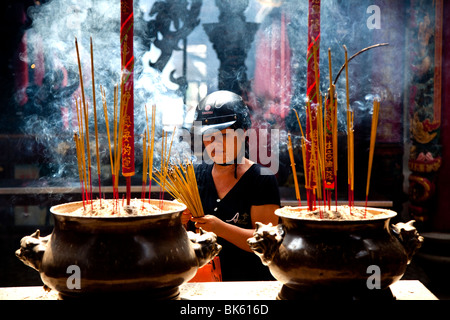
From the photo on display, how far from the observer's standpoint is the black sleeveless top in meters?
1.97

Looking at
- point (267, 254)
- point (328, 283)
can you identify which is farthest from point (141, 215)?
point (328, 283)

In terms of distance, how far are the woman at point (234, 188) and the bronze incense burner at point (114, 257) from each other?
0.88m

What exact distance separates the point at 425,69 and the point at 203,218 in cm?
312

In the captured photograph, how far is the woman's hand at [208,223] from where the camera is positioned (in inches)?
65.0

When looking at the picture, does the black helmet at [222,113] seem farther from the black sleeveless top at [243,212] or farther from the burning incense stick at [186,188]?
the burning incense stick at [186,188]

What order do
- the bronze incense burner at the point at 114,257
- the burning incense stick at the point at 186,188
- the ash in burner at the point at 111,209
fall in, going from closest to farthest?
the bronze incense burner at the point at 114,257 → the ash in burner at the point at 111,209 → the burning incense stick at the point at 186,188

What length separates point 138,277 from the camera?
89 cm

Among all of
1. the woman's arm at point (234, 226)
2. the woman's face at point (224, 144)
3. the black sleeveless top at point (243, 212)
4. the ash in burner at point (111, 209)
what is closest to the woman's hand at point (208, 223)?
the woman's arm at point (234, 226)

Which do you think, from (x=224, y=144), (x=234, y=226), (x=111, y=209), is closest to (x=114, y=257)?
(x=111, y=209)

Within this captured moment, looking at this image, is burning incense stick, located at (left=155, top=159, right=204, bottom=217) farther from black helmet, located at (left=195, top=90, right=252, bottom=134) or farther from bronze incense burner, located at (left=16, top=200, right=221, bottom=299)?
bronze incense burner, located at (left=16, top=200, right=221, bottom=299)

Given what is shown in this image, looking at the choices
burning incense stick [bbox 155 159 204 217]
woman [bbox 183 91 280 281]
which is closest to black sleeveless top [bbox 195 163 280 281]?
woman [bbox 183 91 280 281]

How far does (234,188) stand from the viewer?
6.61 ft

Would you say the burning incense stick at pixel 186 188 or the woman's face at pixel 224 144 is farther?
the woman's face at pixel 224 144

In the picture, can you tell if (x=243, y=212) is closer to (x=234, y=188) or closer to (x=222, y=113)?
(x=234, y=188)
